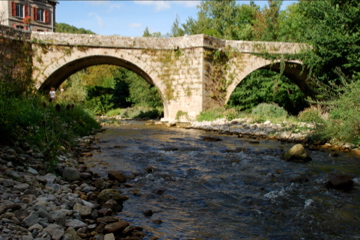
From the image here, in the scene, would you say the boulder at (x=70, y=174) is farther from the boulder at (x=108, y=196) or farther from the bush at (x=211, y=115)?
the bush at (x=211, y=115)

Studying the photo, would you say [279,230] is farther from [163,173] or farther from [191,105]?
[191,105]

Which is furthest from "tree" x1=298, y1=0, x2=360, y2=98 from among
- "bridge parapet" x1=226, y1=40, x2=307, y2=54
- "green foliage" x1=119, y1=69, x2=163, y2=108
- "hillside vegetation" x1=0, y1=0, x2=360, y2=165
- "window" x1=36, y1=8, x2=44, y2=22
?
"window" x1=36, y1=8, x2=44, y2=22

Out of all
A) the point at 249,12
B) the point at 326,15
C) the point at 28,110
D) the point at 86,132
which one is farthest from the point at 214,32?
the point at 28,110

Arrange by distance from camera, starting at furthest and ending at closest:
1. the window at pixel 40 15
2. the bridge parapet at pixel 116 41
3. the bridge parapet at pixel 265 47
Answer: the window at pixel 40 15, the bridge parapet at pixel 265 47, the bridge parapet at pixel 116 41

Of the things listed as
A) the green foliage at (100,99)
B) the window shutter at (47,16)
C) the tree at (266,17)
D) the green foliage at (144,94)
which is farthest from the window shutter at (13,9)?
the tree at (266,17)

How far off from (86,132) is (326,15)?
9572 millimetres

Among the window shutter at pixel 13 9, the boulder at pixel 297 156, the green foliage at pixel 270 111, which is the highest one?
the window shutter at pixel 13 9

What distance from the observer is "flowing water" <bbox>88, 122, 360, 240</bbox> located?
2.94 meters

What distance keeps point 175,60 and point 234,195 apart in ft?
38.7

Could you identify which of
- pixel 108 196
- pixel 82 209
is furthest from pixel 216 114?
pixel 82 209

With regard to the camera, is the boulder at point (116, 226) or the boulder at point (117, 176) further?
the boulder at point (117, 176)

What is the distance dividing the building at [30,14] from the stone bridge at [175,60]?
17319 millimetres

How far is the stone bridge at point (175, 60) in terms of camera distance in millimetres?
14227

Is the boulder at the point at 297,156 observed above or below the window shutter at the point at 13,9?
below
